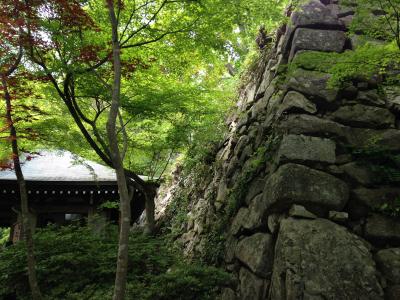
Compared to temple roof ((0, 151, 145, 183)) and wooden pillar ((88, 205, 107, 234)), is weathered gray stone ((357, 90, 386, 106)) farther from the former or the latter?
wooden pillar ((88, 205, 107, 234))

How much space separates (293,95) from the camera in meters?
6.33

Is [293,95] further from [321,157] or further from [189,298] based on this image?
[189,298]

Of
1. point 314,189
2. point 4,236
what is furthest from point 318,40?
point 4,236

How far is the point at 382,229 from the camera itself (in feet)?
15.7

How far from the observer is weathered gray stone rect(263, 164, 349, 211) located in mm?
4949

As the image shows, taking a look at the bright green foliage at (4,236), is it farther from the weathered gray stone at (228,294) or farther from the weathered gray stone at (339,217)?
the weathered gray stone at (339,217)

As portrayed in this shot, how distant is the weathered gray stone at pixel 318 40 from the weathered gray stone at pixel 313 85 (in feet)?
2.65

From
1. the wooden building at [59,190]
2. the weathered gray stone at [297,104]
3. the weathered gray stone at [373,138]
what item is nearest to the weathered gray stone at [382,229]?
the weathered gray stone at [373,138]

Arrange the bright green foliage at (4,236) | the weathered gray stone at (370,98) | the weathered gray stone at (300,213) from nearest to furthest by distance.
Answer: the weathered gray stone at (300,213) → the weathered gray stone at (370,98) → the bright green foliage at (4,236)

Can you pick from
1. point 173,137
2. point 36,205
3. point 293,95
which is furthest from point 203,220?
point 36,205

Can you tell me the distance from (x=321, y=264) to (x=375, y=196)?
5.37ft

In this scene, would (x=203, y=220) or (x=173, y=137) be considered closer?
(x=203, y=220)

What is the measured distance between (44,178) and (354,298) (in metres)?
9.19

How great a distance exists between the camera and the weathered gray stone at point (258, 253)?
5.00 m
